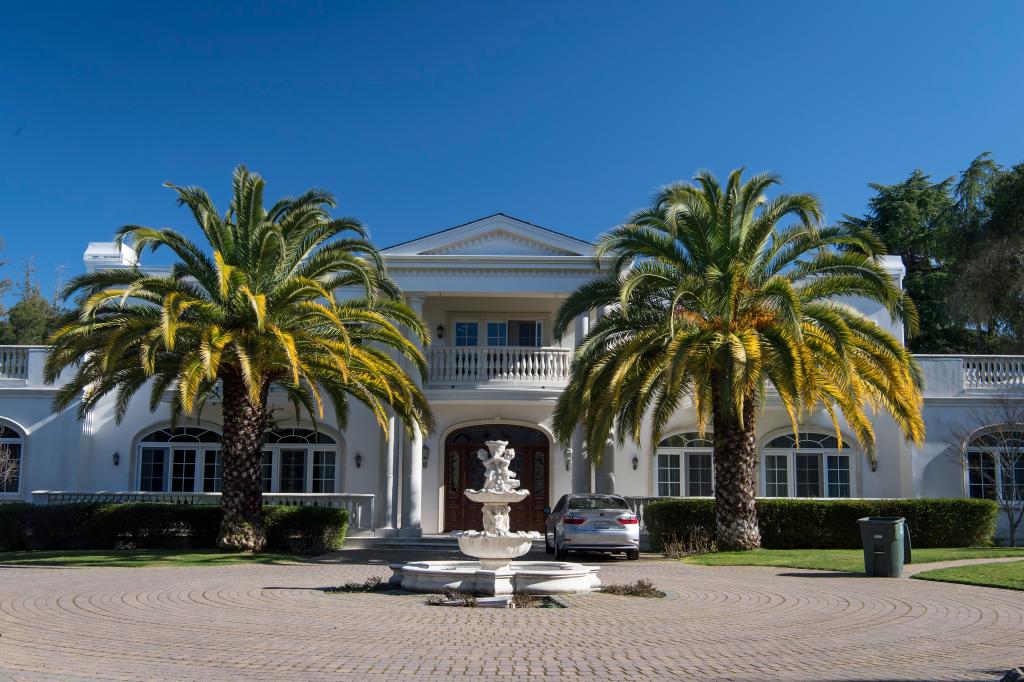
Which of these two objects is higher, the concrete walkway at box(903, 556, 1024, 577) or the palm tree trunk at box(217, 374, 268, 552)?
the palm tree trunk at box(217, 374, 268, 552)

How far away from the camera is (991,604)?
12.4 m

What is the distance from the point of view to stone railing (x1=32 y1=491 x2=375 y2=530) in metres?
23.9

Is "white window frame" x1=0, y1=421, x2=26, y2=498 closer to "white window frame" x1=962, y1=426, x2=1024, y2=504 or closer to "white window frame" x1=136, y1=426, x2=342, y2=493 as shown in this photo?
"white window frame" x1=136, y1=426, x2=342, y2=493

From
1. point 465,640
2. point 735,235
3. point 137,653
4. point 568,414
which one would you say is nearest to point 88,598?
point 137,653

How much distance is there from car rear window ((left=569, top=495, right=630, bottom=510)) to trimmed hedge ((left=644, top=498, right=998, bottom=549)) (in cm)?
187

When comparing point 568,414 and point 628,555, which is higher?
point 568,414

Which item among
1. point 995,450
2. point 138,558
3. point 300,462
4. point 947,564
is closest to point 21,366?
point 300,462

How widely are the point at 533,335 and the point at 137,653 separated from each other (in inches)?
806

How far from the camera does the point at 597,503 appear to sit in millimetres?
20641

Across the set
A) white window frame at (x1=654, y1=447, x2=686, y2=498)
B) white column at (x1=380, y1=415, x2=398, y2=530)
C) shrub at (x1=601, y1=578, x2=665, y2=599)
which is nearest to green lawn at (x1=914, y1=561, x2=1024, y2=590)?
shrub at (x1=601, y1=578, x2=665, y2=599)

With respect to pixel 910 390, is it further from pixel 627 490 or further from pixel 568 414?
pixel 627 490

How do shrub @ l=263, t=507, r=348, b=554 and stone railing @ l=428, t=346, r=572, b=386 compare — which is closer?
shrub @ l=263, t=507, r=348, b=554

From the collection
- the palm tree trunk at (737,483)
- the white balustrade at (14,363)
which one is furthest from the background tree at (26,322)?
the palm tree trunk at (737,483)

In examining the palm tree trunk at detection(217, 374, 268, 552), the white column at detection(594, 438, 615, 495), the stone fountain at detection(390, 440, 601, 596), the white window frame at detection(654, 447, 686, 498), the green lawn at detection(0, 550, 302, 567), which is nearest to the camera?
the stone fountain at detection(390, 440, 601, 596)
